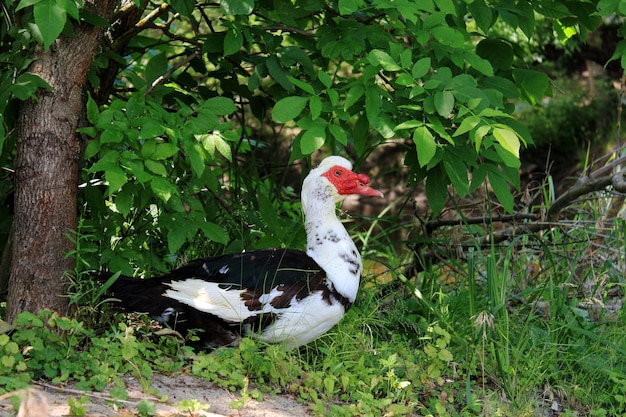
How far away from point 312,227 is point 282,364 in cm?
80

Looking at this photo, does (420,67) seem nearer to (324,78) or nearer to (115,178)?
(324,78)

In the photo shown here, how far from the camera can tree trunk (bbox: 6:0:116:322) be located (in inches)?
156

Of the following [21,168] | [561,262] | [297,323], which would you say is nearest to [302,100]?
[297,323]

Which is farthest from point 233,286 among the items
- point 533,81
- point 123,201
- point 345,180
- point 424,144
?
point 533,81

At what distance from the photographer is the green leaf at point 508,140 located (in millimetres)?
3387

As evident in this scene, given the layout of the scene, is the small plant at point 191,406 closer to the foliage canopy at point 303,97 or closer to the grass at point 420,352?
the grass at point 420,352

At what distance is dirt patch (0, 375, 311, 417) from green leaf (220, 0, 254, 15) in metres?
1.61

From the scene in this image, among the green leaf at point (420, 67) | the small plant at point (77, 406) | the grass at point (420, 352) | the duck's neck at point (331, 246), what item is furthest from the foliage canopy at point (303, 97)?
the small plant at point (77, 406)

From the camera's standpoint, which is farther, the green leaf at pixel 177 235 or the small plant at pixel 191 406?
the green leaf at pixel 177 235

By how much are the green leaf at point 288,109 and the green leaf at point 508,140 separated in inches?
35.7

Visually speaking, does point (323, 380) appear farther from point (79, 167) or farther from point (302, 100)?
point (79, 167)

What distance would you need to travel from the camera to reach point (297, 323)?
13.3 feet

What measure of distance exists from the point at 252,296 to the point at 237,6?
4.34 ft

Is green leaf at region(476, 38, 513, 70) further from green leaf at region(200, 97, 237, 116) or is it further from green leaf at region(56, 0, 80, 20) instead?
green leaf at region(56, 0, 80, 20)
